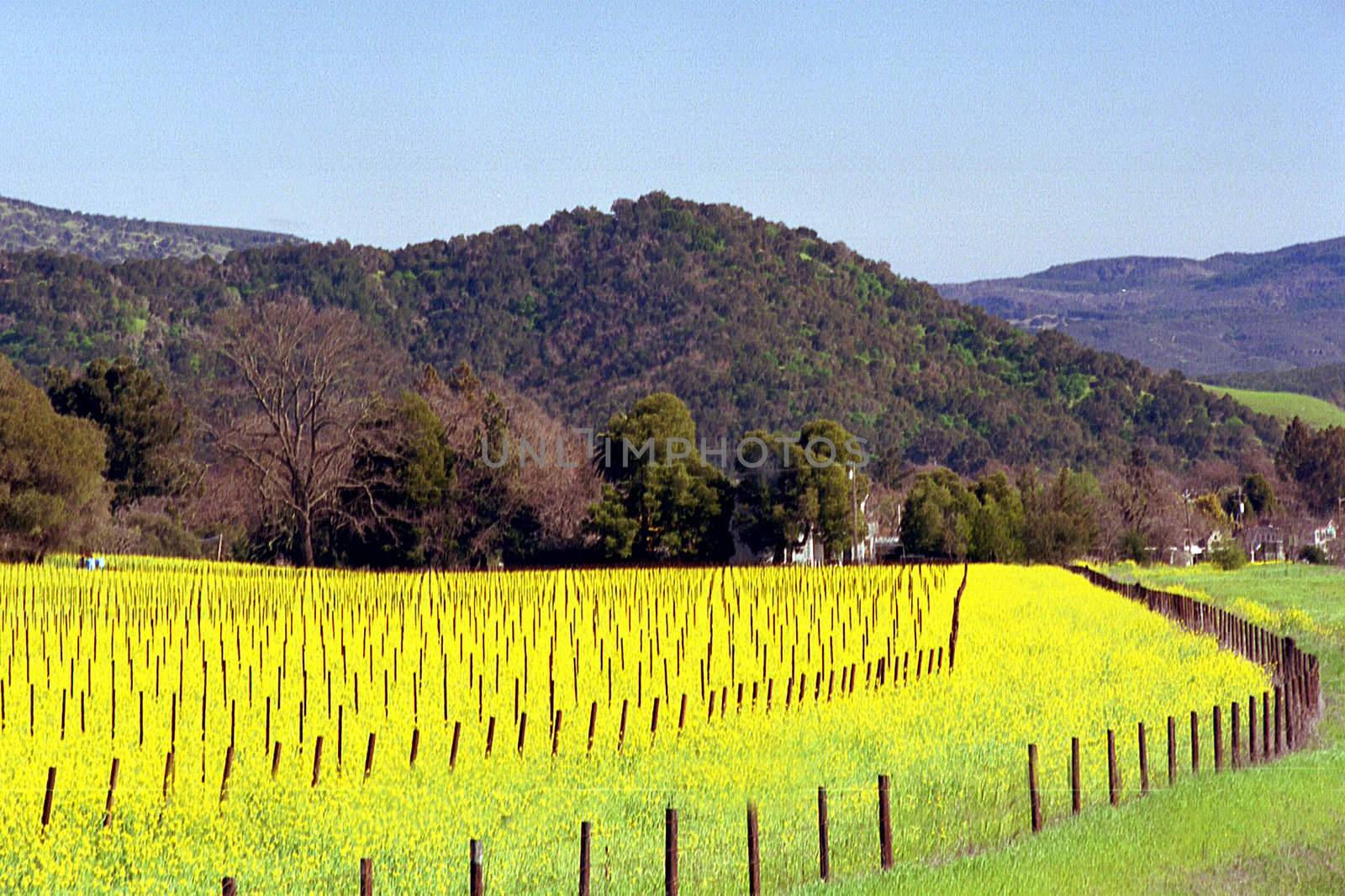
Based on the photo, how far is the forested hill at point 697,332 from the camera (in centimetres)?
14612

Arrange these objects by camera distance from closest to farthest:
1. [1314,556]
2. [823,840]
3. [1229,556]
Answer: [823,840] → [1229,556] → [1314,556]

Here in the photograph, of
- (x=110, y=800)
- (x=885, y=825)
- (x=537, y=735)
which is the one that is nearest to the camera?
(x=885, y=825)

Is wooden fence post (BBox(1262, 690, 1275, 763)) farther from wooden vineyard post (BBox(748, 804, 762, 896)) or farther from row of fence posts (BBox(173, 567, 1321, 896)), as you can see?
wooden vineyard post (BBox(748, 804, 762, 896))

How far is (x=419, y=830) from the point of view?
41.4 ft

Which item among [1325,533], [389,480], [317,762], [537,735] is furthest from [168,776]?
[1325,533]

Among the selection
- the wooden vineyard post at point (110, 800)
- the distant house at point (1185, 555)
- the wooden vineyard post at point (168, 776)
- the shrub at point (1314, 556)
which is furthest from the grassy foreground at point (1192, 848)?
the distant house at point (1185, 555)

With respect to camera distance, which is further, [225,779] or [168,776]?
[225,779]

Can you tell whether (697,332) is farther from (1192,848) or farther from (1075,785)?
(1192,848)

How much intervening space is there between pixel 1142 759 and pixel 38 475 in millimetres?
41081

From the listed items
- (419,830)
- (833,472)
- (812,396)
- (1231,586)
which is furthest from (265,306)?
(812,396)

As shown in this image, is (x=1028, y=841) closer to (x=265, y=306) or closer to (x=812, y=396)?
(x=265, y=306)

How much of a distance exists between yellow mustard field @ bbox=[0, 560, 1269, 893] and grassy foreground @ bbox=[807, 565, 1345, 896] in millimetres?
652

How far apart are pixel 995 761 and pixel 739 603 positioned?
2033cm

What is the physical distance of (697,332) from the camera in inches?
6319
